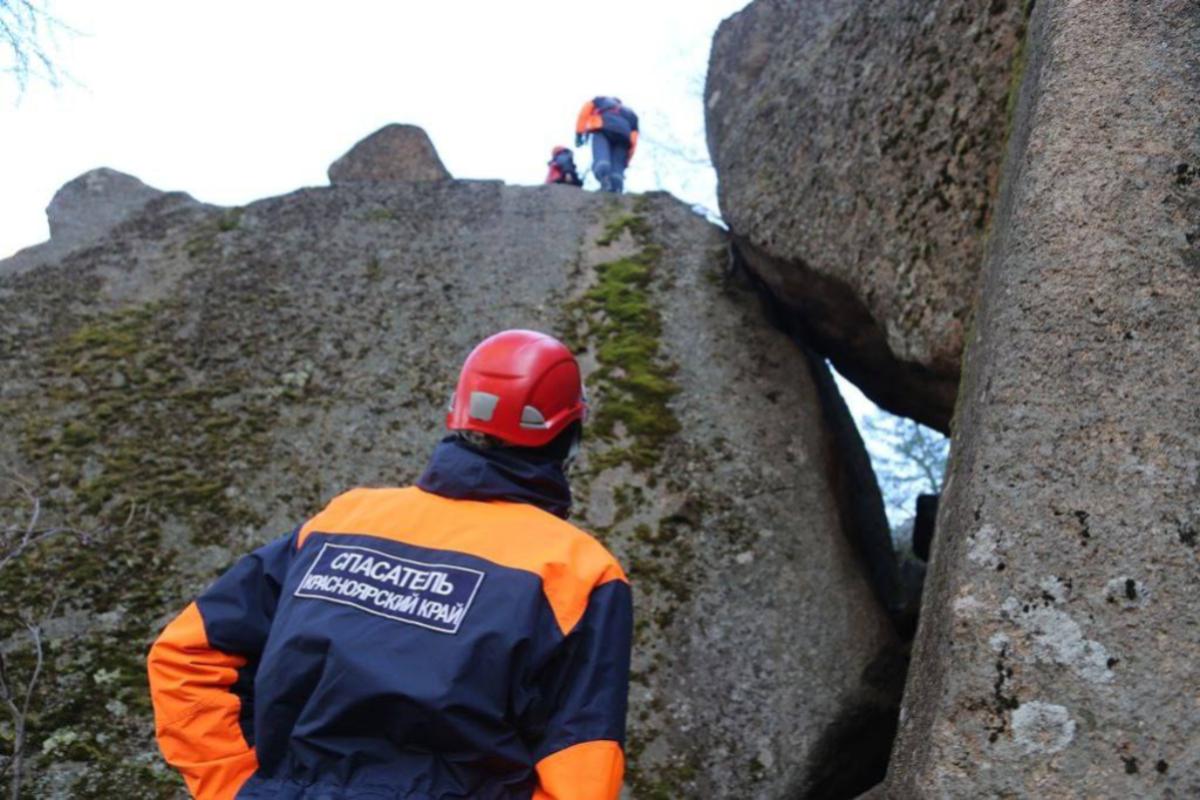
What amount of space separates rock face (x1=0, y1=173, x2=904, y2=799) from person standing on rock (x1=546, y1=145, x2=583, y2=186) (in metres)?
3.46

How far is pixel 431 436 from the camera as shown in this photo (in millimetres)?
5703

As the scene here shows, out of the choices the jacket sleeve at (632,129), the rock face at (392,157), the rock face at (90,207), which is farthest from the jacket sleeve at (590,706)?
the jacket sleeve at (632,129)

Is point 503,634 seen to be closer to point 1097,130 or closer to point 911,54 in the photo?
point 1097,130

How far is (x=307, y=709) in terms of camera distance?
2535mm

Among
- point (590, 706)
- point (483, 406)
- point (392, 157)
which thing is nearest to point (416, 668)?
point (590, 706)

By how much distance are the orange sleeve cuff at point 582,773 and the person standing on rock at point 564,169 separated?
29.2ft

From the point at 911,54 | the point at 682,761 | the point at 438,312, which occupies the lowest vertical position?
the point at 682,761

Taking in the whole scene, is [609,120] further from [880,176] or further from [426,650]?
[426,650]

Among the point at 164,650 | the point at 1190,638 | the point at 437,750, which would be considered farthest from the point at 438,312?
the point at 1190,638

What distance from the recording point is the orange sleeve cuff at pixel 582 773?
2.44 metres

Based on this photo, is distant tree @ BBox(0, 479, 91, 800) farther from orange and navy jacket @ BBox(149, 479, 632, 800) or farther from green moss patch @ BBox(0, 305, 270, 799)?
orange and navy jacket @ BBox(149, 479, 632, 800)

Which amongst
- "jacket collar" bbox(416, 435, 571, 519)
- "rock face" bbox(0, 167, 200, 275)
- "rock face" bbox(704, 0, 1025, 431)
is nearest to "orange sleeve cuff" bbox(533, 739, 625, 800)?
"jacket collar" bbox(416, 435, 571, 519)

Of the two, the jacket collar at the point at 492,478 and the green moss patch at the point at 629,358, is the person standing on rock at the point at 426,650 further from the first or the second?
the green moss patch at the point at 629,358

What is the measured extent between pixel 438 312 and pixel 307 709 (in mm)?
4075
